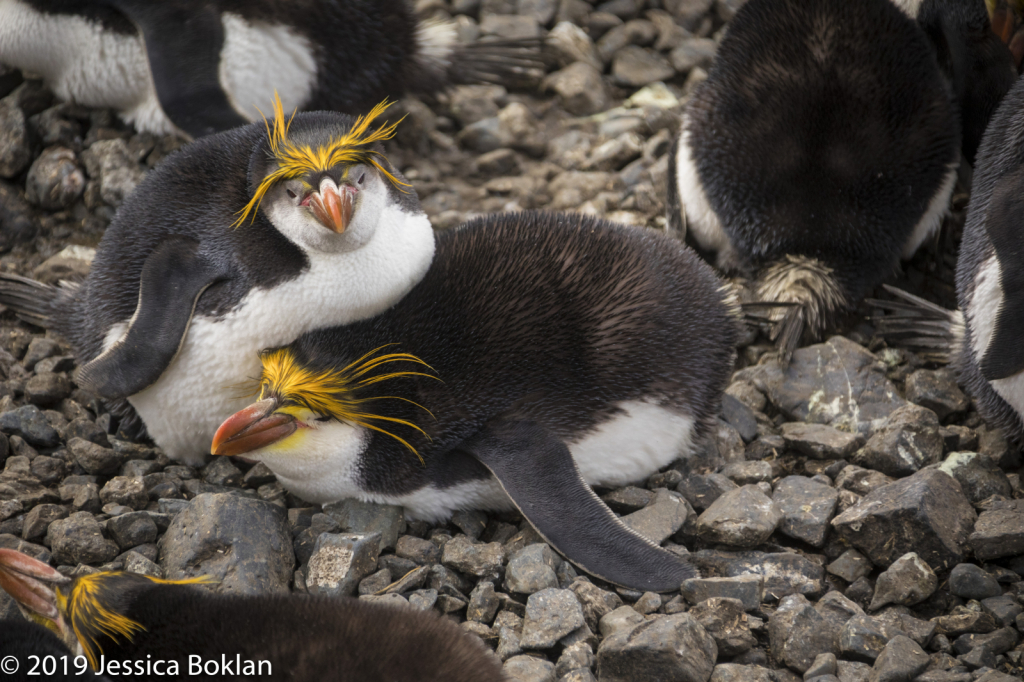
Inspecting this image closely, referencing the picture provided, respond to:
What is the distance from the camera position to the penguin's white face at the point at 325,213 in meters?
2.28

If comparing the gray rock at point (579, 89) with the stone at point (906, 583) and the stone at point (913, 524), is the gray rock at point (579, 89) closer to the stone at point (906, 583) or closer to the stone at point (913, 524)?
the stone at point (913, 524)

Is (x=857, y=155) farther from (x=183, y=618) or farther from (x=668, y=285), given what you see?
(x=183, y=618)

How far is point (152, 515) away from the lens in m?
2.29

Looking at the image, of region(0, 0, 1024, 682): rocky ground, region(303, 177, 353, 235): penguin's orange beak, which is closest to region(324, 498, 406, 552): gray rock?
region(0, 0, 1024, 682): rocky ground

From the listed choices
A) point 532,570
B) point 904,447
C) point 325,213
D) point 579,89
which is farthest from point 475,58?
point 532,570

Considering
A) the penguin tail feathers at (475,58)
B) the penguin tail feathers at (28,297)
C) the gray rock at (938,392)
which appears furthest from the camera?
the penguin tail feathers at (475,58)

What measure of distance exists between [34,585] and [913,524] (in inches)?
72.6

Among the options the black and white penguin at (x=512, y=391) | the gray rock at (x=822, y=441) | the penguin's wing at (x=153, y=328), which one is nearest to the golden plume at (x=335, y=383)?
the black and white penguin at (x=512, y=391)

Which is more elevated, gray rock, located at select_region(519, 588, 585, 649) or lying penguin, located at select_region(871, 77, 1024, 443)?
lying penguin, located at select_region(871, 77, 1024, 443)

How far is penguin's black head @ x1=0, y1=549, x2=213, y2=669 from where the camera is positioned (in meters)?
1.71

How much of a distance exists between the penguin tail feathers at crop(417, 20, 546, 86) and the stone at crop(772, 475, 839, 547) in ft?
7.50

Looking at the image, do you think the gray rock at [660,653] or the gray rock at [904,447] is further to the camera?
the gray rock at [904,447]

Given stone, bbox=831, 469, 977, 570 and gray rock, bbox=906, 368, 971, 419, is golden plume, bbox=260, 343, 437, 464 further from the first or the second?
gray rock, bbox=906, 368, 971, 419

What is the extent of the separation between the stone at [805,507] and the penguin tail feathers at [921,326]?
2.42 ft
